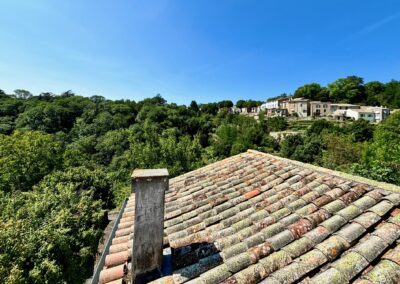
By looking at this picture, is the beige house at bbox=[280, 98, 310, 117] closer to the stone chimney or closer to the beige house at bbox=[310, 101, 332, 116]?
the beige house at bbox=[310, 101, 332, 116]

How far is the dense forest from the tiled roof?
7.36 m

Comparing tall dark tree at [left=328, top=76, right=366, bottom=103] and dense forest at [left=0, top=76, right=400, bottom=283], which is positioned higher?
tall dark tree at [left=328, top=76, right=366, bottom=103]

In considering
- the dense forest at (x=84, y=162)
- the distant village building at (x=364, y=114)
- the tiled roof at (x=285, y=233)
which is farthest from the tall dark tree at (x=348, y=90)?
the tiled roof at (x=285, y=233)

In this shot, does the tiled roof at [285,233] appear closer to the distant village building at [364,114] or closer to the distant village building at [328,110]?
the distant village building at [364,114]

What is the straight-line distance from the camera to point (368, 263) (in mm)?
2078

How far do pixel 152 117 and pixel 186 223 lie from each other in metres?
51.2

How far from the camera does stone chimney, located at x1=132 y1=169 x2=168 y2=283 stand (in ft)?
7.92

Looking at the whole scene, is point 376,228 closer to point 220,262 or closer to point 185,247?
point 220,262

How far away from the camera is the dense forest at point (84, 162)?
9.59m

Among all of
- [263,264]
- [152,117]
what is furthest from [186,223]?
[152,117]

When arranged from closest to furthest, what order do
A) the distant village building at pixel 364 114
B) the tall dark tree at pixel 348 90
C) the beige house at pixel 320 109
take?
the distant village building at pixel 364 114 < the beige house at pixel 320 109 < the tall dark tree at pixel 348 90

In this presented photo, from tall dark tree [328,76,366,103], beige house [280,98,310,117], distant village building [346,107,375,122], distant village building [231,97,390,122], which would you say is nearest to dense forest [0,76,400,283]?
beige house [280,98,310,117]

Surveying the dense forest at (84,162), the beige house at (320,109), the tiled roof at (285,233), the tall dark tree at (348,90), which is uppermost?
the tall dark tree at (348,90)

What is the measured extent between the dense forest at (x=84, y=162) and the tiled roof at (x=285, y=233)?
24.2ft
